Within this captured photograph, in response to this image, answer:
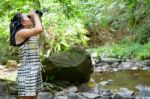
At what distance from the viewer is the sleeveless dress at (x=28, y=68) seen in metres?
3.37

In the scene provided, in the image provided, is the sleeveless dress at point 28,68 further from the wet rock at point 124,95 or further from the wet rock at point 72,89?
the wet rock at point 72,89

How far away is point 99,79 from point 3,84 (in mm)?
3838

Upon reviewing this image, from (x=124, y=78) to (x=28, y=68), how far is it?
5911 mm

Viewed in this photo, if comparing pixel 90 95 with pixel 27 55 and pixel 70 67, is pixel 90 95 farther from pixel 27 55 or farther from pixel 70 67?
pixel 27 55

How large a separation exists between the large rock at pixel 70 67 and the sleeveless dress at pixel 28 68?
3.34 metres

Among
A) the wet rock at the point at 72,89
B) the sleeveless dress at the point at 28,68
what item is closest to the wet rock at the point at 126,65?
the wet rock at the point at 72,89

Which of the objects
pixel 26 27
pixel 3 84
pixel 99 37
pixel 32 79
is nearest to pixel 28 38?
pixel 26 27

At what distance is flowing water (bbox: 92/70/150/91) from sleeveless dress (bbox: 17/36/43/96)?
14.2ft

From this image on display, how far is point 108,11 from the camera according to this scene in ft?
51.0

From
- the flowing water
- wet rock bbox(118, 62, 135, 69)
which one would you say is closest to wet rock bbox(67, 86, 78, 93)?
the flowing water

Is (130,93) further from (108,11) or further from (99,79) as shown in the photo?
(108,11)

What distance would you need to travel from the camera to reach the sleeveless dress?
3.37 meters

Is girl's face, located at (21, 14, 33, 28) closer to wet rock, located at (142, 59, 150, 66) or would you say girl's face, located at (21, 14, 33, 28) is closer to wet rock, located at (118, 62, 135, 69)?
wet rock, located at (118, 62, 135, 69)

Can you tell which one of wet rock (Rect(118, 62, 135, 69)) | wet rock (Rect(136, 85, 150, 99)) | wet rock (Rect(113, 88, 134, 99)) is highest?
wet rock (Rect(118, 62, 135, 69))
